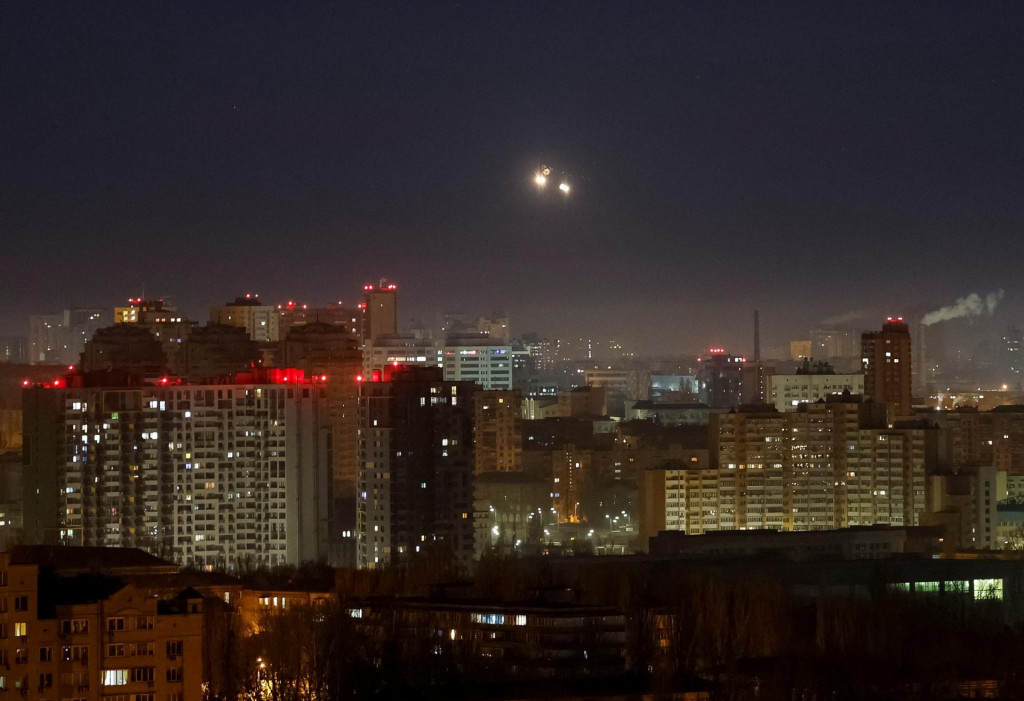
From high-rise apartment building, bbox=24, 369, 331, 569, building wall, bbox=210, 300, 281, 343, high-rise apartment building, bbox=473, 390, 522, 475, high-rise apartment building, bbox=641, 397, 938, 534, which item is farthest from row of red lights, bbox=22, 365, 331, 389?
building wall, bbox=210, 300, 281, 343

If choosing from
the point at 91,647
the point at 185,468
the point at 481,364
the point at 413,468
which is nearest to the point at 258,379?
the point at 185,468

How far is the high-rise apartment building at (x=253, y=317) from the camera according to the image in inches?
2141

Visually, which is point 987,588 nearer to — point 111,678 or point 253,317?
point 111,678

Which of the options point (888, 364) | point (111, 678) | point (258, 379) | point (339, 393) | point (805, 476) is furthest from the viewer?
point (888, 364)

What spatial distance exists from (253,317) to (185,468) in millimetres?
20010

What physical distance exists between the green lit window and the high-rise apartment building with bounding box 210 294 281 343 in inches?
1005

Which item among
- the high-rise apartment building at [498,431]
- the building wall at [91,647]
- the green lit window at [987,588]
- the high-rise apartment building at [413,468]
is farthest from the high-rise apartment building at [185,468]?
the building wall at [91,647]

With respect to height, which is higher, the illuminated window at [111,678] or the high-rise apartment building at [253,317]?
the high-rise apartment building at [253,317]

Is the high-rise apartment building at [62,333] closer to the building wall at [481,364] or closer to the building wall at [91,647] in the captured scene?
the building wall at [481,364]

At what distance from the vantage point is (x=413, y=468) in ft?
110

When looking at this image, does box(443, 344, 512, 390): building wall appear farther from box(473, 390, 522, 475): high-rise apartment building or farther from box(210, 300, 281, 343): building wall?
box(473, 390, 522, 475): high-rise apartment building

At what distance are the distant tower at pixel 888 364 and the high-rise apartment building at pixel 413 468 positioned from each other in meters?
18.9

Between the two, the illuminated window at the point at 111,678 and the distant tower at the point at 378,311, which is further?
the distant tower at the point at 378,311

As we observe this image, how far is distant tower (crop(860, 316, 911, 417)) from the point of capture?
2028 inches
